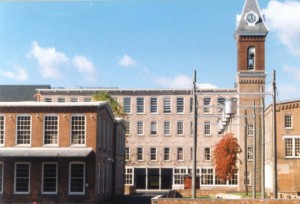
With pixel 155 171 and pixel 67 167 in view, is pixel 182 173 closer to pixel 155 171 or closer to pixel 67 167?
pixel 155 171

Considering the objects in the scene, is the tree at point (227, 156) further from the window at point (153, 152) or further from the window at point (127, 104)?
the window at point (127, 104)

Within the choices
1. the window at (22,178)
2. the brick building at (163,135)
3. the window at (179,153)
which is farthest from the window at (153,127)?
the window at (22,178)

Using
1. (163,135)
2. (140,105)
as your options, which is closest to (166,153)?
(163,135)

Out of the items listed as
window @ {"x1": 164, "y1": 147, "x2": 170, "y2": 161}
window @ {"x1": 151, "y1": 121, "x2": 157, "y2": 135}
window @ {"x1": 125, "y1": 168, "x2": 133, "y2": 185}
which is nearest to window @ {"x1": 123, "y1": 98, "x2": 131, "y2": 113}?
window @ {"x1": 151, "y1": 121, "x2": 157, "y2": 135}

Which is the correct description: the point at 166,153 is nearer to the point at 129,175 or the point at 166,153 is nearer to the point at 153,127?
the point at 153,127

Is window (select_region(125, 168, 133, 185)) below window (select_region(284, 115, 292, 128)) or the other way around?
below

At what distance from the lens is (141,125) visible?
262ft

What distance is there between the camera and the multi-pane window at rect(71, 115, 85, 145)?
3884cm

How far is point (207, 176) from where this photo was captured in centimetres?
7856

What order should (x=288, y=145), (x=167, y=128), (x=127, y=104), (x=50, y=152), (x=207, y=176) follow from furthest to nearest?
1. (x=127, y=104)
2. (x=167, y=128)
3. (x=207, y=176)
4. (x=288, y=145)
5. (x=50, y=152)

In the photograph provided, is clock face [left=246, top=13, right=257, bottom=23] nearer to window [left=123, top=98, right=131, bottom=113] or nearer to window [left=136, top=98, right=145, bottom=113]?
window [left=136, top=98, right=145, bottom=113]

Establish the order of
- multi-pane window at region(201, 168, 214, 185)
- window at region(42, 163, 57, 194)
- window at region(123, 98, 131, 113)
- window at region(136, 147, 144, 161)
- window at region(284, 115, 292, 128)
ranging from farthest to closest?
window at region(136, 147, 144, 161) < window at region(123, 98, 131, 113) < multi-pane window at region(201, 168, 214, 185) < window at region(284, 115, 292, 128) < window at region(42, 163, 57, 194)

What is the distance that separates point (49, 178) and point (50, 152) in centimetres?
164

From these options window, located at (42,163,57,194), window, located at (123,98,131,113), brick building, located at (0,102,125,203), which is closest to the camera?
brick building, located at (0,102,125,203)
